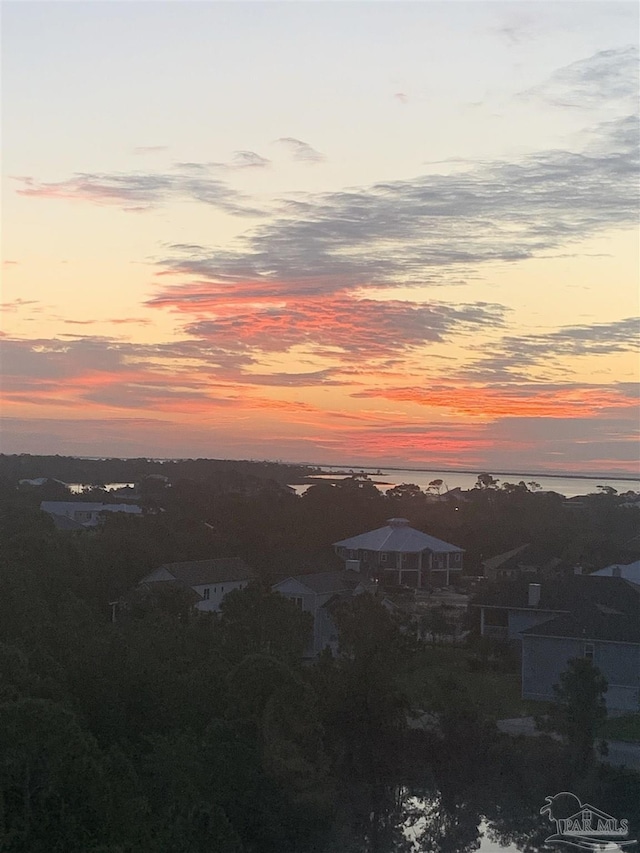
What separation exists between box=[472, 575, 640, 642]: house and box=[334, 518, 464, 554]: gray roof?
49.8ft

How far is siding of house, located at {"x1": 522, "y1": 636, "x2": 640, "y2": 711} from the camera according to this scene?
74.7 feet

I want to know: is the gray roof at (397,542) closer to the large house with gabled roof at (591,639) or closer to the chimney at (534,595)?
the chimney at (534,595)

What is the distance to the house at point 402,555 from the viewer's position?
46844 mm

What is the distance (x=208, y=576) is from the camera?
35.2 metres

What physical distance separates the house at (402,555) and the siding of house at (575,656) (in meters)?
22.1

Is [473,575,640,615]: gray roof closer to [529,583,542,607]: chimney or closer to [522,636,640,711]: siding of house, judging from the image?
[529,583,542,607]: chimney

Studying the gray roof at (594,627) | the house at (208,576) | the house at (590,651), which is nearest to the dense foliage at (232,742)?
the house at (590,651)

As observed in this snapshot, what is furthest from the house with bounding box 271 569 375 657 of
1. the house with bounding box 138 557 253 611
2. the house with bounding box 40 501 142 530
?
the house with bounding box 40 501 142 530

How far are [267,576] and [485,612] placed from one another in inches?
372

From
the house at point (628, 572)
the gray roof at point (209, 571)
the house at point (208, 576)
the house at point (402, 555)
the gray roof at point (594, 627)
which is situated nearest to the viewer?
the gray roof at point (594, 627)

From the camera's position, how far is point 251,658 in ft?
46.8

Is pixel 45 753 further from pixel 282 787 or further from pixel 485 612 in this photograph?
pixel 485 612

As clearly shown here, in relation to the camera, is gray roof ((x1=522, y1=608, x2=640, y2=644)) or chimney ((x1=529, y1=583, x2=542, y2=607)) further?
chimney ((x1=529, y1=583, x2=542, y2=607))

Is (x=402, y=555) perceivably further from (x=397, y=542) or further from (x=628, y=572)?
(x=628, y=572)
